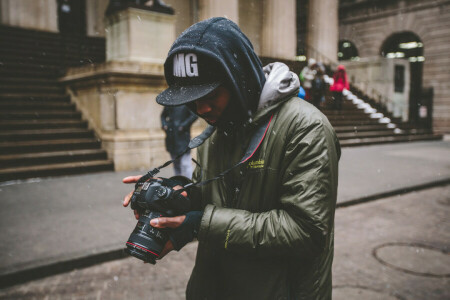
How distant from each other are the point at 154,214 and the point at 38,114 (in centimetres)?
968

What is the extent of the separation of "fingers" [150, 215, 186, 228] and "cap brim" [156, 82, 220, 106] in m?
0.42

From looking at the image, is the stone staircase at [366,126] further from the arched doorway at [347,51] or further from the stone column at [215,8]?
the arched doorway at [347,51]

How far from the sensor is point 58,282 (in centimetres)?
363

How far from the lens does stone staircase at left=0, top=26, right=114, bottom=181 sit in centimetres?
833

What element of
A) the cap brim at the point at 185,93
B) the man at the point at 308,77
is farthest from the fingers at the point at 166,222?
the man at the point at 308,77

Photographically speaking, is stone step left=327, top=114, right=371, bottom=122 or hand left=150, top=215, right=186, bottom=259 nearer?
hand left=150, top=215, right=186, bottom=259

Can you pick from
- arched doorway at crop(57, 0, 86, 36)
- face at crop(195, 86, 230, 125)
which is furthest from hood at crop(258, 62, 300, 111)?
arched doorway at crop(57, 0, 86, 36)

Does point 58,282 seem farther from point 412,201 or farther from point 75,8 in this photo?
point 75,8

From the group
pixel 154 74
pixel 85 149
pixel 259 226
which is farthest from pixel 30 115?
pixel 259 226

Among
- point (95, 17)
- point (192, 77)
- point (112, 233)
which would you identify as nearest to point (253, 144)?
point (192, 77)

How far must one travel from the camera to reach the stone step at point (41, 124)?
912 centimetres

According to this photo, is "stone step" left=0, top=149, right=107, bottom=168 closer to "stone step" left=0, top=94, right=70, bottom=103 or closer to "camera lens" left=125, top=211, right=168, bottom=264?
"stone step" left=0, top=94, right=70, bottom=103

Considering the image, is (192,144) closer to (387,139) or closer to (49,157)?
(49,157)

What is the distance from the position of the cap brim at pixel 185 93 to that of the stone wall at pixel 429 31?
24968 millimetres
